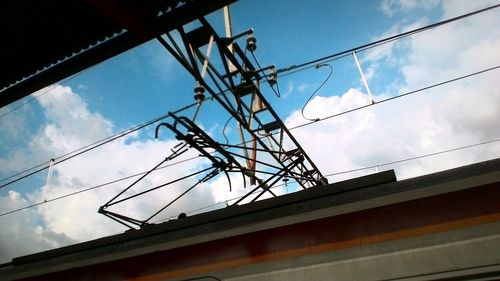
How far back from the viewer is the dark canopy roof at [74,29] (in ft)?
9.52

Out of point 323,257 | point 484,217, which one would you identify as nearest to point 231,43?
point 323,257

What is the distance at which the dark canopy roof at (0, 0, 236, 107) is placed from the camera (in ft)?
9.52

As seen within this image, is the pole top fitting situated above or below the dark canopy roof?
above

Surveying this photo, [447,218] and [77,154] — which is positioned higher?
[77,154]

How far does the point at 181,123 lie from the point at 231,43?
1753 millimetres

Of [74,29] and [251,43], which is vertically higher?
[251,43]

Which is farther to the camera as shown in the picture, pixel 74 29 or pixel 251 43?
pixel 251 43

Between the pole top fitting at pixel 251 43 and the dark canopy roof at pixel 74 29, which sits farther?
the pole top fitting at pixel 251 43

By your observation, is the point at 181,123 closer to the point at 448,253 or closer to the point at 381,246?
the point at 381,246

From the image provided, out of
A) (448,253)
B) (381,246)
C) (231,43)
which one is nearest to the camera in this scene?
(448,253)

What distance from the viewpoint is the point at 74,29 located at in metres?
3.14

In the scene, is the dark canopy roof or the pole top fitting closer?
the dark canopy roof

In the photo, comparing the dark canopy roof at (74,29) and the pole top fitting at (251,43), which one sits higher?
the pole top fitting at (251,43)

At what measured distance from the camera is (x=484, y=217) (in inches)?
90.4
